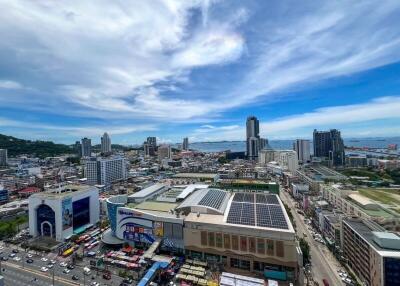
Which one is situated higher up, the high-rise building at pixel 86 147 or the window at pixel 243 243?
the high-rise building at pixel 86 147

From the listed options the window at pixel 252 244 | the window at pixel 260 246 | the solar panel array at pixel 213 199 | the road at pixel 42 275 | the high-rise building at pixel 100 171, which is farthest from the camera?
the high-rise building at pixel 100 171

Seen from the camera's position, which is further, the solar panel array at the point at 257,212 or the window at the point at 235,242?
the solar panel array at the point at 257,212

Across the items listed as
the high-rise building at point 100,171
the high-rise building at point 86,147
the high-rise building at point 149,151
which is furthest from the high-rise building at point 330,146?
the high-rise building at point 86,147

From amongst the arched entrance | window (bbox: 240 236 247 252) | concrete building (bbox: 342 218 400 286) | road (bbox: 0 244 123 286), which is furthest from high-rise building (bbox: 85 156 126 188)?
concrete building (bbox: 342 218 400 286)

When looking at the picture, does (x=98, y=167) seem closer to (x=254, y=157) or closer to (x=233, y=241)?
(x=233, y=241)

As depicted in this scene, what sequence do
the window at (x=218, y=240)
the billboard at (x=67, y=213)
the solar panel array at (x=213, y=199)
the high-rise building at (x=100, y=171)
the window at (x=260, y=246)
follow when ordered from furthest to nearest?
the high-rise building at (x=100, y=171), the billboard at (x=67, y=213), the solar panel array at (x=213, y=199), the window at (x=218, y=240), the window at (x=260, y=246)

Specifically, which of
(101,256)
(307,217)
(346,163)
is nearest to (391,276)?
(307,217)

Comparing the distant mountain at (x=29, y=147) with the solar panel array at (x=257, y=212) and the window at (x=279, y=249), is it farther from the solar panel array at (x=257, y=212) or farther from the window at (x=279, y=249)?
the window at (x=279, y=249)

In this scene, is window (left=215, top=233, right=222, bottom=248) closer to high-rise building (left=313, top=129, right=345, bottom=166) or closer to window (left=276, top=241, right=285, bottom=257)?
window (left=276, top=241, right=285, bottom=257)
